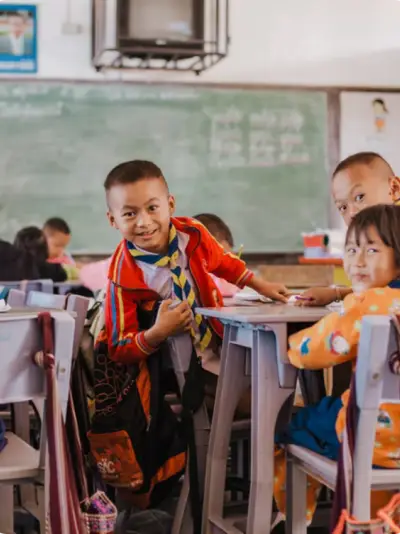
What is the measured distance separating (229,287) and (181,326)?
1.10m

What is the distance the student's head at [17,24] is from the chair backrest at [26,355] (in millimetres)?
5427

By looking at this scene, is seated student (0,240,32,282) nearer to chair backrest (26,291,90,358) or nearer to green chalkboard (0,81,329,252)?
green chalkboard (0,81,329,252)

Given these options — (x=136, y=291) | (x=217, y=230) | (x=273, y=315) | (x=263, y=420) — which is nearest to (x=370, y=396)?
(x=273, y=315)

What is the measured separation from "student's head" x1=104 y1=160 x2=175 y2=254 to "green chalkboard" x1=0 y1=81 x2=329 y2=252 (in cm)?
410

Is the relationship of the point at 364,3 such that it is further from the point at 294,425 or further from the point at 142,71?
the point at 294,425

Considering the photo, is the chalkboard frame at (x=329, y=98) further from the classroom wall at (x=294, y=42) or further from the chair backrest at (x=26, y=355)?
the chair backrest at (x=26, y=355)

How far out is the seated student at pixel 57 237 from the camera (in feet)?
20.4

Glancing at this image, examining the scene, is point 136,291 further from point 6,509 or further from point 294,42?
point 294,42

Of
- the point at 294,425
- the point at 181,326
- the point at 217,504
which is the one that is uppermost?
the point at 181,326

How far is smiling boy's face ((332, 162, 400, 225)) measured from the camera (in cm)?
259

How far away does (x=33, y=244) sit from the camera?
5.43 m

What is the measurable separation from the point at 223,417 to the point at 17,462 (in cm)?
65

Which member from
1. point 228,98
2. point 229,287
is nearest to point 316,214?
point 228,98

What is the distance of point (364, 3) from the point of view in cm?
707
